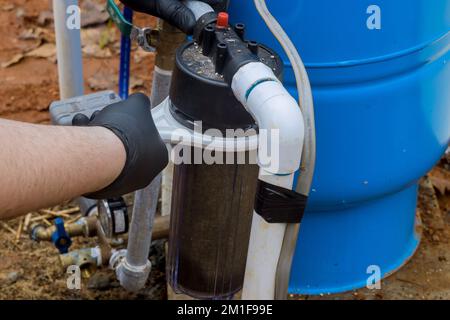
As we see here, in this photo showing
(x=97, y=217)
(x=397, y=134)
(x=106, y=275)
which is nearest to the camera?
(x=397, y=134)

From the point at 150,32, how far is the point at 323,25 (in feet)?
1.17

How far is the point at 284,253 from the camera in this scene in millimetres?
992

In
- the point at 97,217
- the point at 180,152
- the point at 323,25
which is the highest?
the point at 323,25

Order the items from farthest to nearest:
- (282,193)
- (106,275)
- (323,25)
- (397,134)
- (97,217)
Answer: (106,275) < (97,217) < (397,134) < (323,25) < (282,193)

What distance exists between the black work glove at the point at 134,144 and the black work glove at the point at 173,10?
19cm

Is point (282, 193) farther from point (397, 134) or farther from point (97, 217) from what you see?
point (97, 217)

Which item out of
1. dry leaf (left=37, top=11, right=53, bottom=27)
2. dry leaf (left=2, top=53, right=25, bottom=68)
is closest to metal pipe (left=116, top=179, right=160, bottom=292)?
dry leaf (left=2, top=53, right=25, bottom=68)

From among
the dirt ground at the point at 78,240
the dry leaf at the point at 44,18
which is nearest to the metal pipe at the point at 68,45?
the dirt ground at the point at 78,240

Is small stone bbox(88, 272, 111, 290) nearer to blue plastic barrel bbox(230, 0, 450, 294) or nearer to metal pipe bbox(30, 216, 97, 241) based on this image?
metal pipe bbox(30, 216, 97, 241)

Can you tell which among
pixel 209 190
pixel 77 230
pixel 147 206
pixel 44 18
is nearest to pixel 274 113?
pixel 209 190

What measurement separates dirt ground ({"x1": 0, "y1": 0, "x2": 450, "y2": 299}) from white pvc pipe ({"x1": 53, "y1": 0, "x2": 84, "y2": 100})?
0.48m

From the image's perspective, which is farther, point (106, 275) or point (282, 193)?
point (106, 275)

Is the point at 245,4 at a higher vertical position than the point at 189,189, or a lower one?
higher
